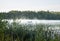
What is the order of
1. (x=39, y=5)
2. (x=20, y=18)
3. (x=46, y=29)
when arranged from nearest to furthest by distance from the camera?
1. (x=46, y=29)
2. (x=20, y=18)
3. (x=39, y=5)

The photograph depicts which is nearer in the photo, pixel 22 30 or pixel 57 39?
pixel 57 39

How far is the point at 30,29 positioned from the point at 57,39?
720 millimetres

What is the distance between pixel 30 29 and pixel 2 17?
64 centimetres

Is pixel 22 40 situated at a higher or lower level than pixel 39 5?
lower

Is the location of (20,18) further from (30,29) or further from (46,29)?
(46,29)

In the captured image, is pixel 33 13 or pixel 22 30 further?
pixel 33 13

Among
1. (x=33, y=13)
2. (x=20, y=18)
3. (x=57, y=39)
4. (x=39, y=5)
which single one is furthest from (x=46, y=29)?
(x=39, y=5)

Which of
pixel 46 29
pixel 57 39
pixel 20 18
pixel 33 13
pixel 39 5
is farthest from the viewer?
pixel 39 5

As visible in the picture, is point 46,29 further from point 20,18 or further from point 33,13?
point 33,13

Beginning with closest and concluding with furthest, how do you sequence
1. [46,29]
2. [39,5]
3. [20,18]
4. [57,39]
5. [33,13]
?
[57,39], [46,29], [20,18], [33,13], [39,5]

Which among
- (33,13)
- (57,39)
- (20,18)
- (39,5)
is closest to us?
(57,39)

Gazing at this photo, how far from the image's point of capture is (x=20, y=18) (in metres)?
4.60

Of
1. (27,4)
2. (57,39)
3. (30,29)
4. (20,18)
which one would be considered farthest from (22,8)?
(57,39)

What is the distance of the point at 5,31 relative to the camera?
4160 mm
